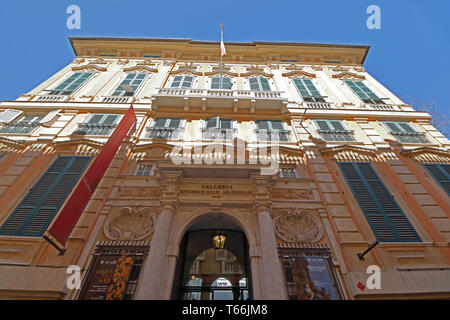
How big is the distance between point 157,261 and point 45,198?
16.5ft

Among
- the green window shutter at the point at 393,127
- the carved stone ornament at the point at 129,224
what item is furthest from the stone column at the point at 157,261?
the green window shutter at the point at 393,127

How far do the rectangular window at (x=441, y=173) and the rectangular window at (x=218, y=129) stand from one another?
8.38m

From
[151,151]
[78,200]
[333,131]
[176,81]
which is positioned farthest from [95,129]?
[333,131]

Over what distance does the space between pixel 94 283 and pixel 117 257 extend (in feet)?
2.58

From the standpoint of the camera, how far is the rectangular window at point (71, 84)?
13.2 metres

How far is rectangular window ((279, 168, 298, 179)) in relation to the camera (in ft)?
30.4

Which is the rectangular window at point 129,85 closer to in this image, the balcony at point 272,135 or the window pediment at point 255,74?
the window pediment at point 255,74

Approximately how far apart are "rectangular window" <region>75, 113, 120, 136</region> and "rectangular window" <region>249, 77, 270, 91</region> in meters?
8.44

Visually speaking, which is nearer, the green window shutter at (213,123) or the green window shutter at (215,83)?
the green window shutter at (213,123)

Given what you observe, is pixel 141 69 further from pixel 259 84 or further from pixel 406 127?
pixel 406 127

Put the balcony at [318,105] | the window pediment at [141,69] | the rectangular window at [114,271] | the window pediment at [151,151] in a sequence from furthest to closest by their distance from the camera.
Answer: the window pediment at [141,69] < the balcony at [318,105] < the window pediment at [151,151] < the rectangular window at [114,271]

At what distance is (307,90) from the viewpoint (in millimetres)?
14398

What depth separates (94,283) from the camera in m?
6.05
